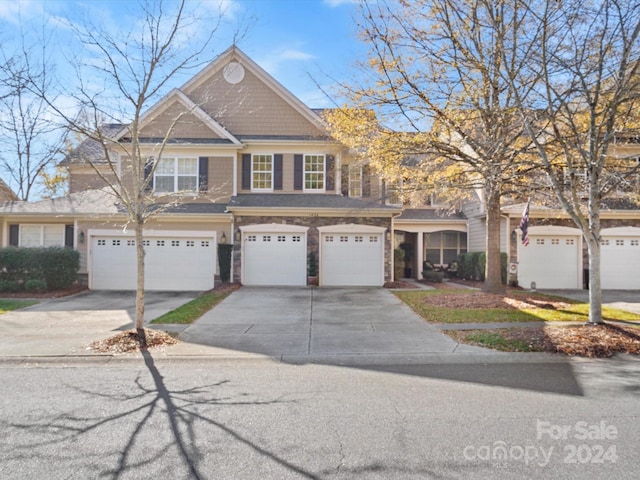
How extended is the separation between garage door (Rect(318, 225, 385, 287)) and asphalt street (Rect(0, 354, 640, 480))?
10028 millimetres

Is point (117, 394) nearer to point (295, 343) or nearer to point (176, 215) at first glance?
point (295, 343)

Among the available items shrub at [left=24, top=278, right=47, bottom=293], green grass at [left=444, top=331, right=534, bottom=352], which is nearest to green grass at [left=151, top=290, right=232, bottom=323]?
green grass at [left=444, top=331, right=534, bottom=352]

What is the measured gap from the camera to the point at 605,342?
23.5 ft

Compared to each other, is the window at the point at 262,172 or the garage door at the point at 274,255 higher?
the window at the point at 262,172

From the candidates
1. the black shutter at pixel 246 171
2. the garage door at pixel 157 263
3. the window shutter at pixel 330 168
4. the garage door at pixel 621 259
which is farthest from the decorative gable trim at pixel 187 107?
the garage door at pixel 621 259

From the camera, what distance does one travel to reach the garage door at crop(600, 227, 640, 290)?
16.9 metres

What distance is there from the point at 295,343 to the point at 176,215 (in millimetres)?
10073

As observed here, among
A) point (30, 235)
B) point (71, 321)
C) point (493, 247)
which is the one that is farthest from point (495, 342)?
point (30, 235)

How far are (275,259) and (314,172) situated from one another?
14.0ft

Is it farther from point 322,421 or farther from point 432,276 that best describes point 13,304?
point 432,276

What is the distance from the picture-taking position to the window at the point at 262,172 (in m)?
17.8

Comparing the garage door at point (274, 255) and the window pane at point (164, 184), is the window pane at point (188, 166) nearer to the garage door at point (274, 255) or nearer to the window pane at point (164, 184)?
the window pane at point (164, 184)

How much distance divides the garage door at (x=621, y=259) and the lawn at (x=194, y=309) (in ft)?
50.3

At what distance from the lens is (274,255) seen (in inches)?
648
